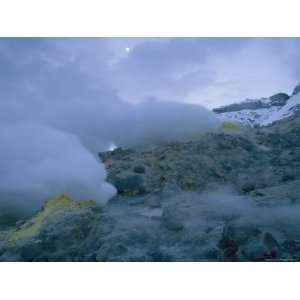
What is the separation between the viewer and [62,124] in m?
4.64

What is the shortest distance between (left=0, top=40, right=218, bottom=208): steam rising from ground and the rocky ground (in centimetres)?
14

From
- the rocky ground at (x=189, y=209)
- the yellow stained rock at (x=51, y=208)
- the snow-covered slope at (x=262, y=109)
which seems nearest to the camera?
the rocky ground at (x=189, y=209)

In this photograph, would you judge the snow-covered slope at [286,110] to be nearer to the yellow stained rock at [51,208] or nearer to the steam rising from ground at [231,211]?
the steam rising from ground at [231,211]

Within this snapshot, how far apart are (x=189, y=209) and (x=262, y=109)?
1.22 m

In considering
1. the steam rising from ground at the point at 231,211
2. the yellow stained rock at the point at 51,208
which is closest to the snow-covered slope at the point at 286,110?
the steam rising from ground at the point at 231,211

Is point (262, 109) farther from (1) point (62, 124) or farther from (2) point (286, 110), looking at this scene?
(1) point (62, 124)

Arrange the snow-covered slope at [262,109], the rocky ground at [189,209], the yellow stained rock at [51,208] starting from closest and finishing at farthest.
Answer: the rocky ground at [189,209]
the yellow stained rock at [51,208]
the snow-covered slope at [262,109]

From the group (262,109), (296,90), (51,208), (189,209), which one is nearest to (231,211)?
(189,209)

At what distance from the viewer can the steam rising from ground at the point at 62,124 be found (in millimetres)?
4484

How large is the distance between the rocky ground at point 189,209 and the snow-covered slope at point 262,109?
0.09 meters

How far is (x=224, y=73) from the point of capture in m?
4.75

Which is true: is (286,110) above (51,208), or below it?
above
